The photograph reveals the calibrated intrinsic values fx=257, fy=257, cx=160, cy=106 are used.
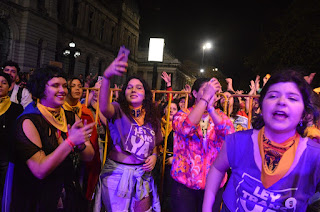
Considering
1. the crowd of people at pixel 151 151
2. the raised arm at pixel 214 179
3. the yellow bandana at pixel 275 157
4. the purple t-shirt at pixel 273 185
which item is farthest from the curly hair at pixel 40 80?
the yellow bandana at pixel 275 157

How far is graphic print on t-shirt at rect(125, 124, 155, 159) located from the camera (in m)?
2.73

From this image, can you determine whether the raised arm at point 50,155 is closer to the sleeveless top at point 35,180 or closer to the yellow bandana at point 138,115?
the sleeveless top at point 35,180

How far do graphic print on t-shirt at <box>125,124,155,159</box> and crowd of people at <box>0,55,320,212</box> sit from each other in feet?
0.04

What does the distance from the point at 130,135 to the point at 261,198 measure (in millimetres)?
1559

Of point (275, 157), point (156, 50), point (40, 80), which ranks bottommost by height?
point (275, 157)

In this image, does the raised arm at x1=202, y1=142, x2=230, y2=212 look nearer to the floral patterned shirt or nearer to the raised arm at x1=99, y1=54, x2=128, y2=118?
the floral patterned shirt

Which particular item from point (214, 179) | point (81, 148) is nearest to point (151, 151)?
point (81, 148)

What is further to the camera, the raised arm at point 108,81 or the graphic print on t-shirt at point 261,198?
the raised arm at point 108,81

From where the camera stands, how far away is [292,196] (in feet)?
4.88

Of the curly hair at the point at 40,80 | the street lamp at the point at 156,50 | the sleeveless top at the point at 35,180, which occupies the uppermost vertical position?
the street lamp at the point at 156,50

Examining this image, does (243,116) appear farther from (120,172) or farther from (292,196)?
(292,196)

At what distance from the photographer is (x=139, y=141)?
277cm

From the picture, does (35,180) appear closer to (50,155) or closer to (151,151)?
(50,155)

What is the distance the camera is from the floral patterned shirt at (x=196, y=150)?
Result: 8.59 ft
